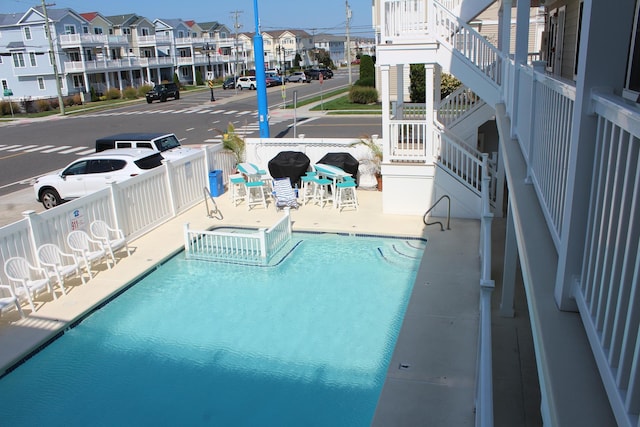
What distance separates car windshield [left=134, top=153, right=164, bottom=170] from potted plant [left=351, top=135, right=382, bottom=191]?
557 cm

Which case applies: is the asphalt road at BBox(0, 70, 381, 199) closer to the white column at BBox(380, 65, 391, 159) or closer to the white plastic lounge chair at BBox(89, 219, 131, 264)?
the white column at BBox(380, 65, 391, 159)

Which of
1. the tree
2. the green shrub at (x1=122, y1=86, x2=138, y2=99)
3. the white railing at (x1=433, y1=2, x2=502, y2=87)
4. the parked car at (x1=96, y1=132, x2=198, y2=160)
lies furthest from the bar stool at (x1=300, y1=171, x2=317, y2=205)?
the green shrub at (x1=122, y1=86, x2=138, y2=99)

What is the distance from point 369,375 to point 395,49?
8032mm

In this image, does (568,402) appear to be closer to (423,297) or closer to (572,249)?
(572,249)

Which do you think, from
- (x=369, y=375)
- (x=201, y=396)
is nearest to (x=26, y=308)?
(x=201, y=396)

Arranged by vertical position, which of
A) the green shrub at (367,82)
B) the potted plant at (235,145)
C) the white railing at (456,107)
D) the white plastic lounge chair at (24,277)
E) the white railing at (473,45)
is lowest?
the white plastic lounge chair at (24,277)

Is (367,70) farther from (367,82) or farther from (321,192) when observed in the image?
(321,192)

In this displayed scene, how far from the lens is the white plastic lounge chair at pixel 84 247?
10.2 metres

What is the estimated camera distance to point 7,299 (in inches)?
334

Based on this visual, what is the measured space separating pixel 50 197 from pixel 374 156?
9.16 metres

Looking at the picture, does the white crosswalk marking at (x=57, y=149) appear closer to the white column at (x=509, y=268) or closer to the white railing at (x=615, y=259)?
the white column at (x=509, y=268)

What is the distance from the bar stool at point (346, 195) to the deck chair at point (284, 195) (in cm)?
118

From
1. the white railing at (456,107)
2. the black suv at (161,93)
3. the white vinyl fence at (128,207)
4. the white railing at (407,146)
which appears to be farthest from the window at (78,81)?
the white railing at (407,146)

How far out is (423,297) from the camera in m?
8.97
